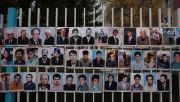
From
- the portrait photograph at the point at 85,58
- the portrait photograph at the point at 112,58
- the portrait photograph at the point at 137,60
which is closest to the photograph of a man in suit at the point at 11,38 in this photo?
the portrait photograph at the point at 85,58

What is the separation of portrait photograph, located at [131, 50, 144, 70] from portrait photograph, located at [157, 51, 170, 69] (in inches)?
10.3

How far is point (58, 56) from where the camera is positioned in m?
5.90

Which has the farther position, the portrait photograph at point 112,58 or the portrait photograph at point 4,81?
Answer: the portrait photograph at point 4,81

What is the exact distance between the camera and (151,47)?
5.85 meters

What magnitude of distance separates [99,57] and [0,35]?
5.35ft

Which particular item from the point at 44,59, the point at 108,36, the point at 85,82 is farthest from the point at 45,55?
the point at 108,36

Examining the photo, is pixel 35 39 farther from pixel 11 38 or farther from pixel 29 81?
pixel 29 81

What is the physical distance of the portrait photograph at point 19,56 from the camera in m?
5.97

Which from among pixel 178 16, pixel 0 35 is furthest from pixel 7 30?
pixel 178 16

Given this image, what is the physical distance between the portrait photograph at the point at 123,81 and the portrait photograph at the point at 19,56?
4.99 ft

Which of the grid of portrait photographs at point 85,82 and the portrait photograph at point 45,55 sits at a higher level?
the portrait photograph at point 45,55

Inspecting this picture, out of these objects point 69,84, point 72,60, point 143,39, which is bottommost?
point 69,84

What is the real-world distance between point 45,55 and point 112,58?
104 cm

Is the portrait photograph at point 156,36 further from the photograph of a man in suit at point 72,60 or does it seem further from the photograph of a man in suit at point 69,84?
Answer: the photograph of a man in suit at point 69,84
